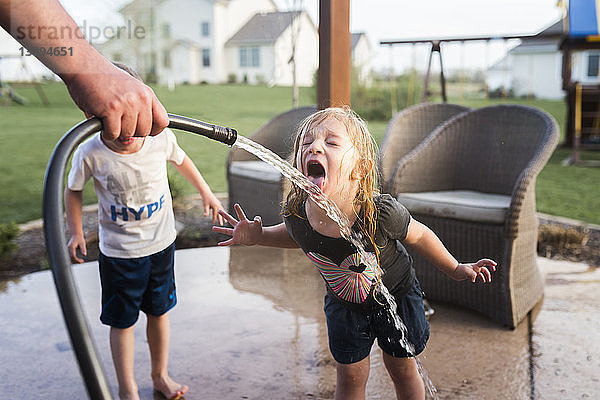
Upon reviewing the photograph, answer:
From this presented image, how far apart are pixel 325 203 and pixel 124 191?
0.73 metres

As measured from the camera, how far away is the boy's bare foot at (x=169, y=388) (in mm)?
1960

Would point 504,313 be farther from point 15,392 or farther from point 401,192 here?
point 15,392

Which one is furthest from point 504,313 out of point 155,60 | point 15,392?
point 155,60

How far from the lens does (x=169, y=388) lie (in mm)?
1966

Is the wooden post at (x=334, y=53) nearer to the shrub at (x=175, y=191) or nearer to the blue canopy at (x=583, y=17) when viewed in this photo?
the shrub at (x=175, y=191)

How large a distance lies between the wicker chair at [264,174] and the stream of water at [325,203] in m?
2.10

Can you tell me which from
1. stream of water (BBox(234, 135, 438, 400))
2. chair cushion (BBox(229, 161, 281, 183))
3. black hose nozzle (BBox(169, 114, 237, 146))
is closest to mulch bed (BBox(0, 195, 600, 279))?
chair cushion (BBox(229, 161, 281, 183))

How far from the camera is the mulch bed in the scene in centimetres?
353

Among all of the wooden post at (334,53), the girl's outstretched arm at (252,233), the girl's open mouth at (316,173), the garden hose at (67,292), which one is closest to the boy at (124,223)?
the girl's outstretched arm at (252,233)

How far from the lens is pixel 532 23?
14.9 m

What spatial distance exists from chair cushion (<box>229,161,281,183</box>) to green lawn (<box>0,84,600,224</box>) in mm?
1323

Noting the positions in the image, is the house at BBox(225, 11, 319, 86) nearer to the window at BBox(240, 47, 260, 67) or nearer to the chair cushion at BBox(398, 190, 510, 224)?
the window at BBox(240, 47, 260, 67)

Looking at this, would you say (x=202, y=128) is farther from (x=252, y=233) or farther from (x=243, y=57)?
(x=243, y=57)

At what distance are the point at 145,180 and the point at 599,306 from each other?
2250 millimetres
